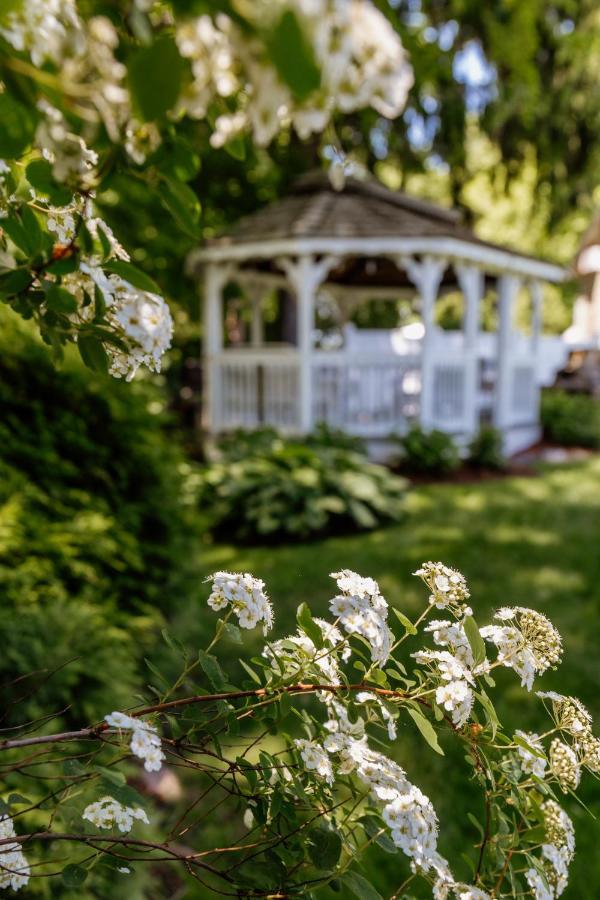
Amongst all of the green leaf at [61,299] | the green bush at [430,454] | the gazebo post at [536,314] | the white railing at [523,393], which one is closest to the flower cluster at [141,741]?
the green leaf at [61,299]

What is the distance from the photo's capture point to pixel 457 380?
11.0 meters

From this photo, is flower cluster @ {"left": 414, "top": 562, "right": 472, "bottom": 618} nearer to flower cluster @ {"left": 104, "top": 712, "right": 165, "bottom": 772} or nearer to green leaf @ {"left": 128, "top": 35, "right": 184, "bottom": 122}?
flower cluster @ {"left": 104, "top": 712, "right": 165, "bottom": 772}

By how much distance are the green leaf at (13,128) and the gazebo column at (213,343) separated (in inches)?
404

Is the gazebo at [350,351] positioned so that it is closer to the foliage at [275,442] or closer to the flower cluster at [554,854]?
the foliage at [275,442]

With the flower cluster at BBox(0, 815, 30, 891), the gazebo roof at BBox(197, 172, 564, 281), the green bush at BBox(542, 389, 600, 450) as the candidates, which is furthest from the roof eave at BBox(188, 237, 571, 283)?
the flower cluster at BBox(0, 815, 30, 891)

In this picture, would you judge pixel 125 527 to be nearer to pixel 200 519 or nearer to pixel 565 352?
pixel 200 519

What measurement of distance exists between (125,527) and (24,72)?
3201 mm

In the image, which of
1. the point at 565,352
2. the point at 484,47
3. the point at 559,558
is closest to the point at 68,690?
the point at 559,558

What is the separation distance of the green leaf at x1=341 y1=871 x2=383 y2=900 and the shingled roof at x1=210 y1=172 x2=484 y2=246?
31.2 feet

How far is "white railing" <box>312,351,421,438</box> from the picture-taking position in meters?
10.4

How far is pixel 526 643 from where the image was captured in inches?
47.2

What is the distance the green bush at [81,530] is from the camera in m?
2.62

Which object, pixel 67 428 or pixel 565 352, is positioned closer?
pixel 67 428

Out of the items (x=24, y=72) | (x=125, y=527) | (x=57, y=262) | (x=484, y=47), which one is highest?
(x=484, y=47)
